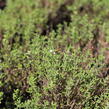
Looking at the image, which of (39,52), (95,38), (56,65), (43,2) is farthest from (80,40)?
(43,2)

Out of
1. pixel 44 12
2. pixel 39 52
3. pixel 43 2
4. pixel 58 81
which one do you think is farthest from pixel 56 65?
pixel 43 2

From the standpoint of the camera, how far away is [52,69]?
8.57 ft

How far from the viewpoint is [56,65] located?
262 cm

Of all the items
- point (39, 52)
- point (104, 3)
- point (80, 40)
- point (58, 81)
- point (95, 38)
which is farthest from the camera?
point (104, 3)

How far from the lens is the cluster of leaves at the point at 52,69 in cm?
261

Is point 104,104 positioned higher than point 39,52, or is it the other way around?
point 39,52

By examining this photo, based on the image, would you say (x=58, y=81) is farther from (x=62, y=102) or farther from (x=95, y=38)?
(x=95, y=38)

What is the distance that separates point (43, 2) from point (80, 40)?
5.33 ft

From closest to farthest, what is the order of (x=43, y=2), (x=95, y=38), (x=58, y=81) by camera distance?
(x=58, y=81)
(x=95, y=38)
(x=43, y=2)

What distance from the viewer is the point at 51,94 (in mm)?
2680

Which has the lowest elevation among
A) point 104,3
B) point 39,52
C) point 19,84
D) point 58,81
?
point 19,84

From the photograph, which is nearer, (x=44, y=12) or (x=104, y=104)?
(x=104, y=104)

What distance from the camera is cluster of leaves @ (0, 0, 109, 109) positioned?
261cm

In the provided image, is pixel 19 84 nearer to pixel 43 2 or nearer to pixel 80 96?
pixel 80 96
